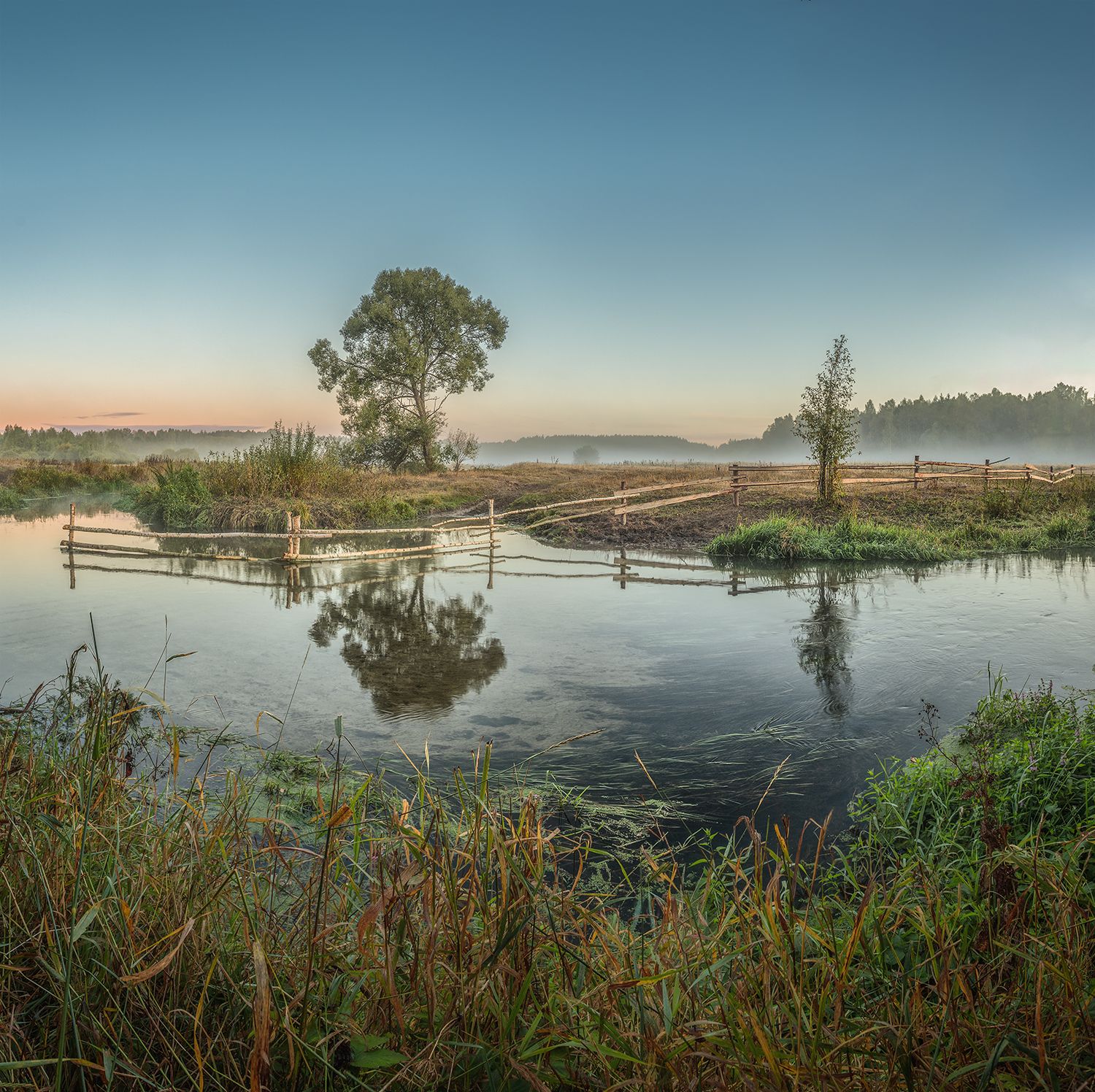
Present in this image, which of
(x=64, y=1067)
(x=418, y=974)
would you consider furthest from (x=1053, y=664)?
(x=64, y=1067)

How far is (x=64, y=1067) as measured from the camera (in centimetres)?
178

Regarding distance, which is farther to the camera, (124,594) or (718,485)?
(718,485)

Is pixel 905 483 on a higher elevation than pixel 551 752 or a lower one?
higher

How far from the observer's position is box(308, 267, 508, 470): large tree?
36.9 meters

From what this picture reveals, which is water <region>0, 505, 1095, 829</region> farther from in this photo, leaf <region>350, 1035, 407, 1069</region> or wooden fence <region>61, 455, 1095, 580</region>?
leaf <region>350, 1035, 407, 1069</region>

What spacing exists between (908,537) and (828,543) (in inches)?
76.0

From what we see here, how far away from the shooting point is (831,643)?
8.55 m

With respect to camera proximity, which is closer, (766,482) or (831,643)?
(831,643)

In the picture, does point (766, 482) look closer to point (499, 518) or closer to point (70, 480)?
point (499, 518)

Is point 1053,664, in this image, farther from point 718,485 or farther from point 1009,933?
point 718,485

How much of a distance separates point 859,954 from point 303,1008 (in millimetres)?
1857

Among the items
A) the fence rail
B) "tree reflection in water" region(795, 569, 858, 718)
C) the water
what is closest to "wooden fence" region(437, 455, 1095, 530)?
the fence rail

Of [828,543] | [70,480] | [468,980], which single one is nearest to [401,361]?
[70,480]

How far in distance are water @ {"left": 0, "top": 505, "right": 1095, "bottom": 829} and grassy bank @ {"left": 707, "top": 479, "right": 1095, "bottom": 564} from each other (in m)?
1.24
